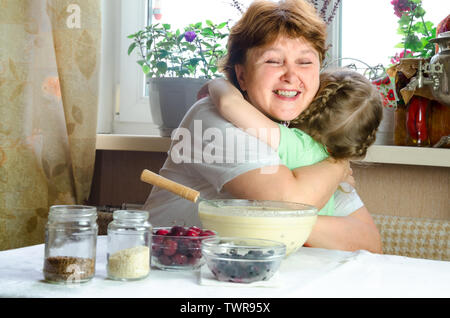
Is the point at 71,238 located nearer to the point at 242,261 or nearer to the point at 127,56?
the point at 242,261

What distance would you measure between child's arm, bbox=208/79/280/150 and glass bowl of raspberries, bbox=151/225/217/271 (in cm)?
48

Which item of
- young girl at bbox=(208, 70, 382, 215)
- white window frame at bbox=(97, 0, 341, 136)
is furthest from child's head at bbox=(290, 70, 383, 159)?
white window frame at bbox=(97, 0, 341, 136)

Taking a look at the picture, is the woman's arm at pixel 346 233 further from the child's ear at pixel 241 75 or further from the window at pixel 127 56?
the window at pixel 127 56

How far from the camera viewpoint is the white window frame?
2434 millimetres

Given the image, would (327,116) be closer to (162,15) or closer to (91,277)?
(91,277)

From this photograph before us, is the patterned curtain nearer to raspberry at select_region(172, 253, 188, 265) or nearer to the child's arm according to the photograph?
the child's arm

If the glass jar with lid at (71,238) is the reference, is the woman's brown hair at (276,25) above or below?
above

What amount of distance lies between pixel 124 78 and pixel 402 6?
47.8 inches

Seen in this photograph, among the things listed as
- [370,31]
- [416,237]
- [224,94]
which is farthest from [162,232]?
[370,31]

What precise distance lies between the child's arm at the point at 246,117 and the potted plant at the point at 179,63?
0.66 m

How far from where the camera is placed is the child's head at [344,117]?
138cm

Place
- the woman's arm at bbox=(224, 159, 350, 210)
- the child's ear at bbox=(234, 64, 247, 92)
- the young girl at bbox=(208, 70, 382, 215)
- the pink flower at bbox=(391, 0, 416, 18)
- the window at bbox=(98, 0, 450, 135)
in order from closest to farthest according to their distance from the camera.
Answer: the woman's arm at bbox=(224, 159, 350, 210), the young girl at bbox=(208, 70, 382, 215), the child's ear at bbox=(234, 64, 247, 92), the pink flower at bbox=(391, 0, 416, 18), the window at bbox=(98, 0, 450, 135)

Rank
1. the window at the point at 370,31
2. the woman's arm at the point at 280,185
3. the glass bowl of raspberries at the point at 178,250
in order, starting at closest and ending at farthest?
the glass bowl of raspberries at the point at 178,250
the woman's arm at the point at 280,185
the window at the point at 370,31

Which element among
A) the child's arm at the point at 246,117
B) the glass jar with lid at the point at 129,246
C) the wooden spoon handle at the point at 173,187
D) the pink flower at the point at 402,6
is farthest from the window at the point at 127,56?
the glass jar with lid at the point at 129,246
